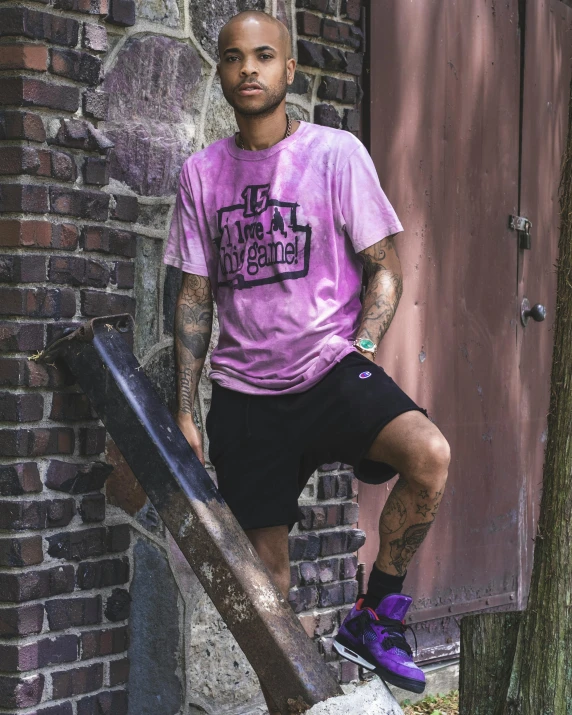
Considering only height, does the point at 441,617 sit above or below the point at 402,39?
below

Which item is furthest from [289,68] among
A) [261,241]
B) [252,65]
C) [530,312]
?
[530,312]

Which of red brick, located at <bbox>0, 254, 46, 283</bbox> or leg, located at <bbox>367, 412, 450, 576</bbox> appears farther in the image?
red brick, located at <bbox>0, 254, 46, 283</bbox>

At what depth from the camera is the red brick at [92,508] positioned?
12.2 ft

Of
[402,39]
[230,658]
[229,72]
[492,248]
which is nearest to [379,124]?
[402,39]

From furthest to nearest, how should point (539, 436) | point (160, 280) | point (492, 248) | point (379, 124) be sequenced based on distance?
1. point (539, 436)
2. point (492, 248)
3. point (379, 124)
4. point (160, 280)

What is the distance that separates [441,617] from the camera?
5.49 m

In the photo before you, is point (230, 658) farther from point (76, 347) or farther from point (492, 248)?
point (492, 248)

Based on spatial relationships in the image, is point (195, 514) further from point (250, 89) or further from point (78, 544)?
point (250, 89)

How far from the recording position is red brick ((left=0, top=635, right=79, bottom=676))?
3520mm

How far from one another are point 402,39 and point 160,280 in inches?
69.6

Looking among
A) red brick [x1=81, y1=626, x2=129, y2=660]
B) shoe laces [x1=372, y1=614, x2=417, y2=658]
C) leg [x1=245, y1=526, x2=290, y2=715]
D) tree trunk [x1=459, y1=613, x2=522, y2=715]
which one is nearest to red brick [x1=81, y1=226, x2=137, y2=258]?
leg [x1=245, y1=526, x2=290, y2=715]

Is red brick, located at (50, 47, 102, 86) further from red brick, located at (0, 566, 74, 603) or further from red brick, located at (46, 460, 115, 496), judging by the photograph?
red brick, located at (0, 566, 74, 603)

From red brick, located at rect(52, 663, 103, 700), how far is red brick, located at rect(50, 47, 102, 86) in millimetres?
1784

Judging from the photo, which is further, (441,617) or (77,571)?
(441,617)
